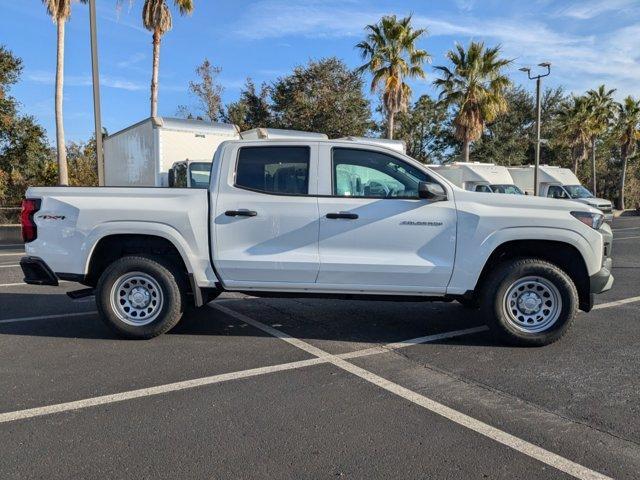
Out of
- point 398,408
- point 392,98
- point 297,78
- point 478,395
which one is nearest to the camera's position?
point 398,408

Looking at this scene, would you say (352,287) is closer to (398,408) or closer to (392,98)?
(398,408)

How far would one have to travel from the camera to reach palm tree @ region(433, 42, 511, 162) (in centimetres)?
2730

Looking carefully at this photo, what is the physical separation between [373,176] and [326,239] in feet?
2.53

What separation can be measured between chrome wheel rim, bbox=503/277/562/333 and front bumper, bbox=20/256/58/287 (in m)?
4.46

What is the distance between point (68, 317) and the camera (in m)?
6.61

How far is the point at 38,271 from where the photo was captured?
18.2 feet

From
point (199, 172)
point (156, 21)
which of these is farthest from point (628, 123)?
point (199, 172)

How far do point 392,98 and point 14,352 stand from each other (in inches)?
934

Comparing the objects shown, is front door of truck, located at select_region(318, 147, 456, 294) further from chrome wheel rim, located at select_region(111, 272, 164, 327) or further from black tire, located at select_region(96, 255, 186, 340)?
chrome wheel rim, located at select_region(111, 272, 164, 327)

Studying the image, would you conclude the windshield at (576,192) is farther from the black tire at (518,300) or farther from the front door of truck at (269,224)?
the front door of truck at (269,224)

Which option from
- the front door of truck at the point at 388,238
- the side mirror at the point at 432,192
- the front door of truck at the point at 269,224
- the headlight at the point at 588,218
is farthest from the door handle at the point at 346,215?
the headlight at the point at 588,218

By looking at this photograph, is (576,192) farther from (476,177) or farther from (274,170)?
(274,170)

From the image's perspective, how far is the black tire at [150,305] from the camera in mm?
5461

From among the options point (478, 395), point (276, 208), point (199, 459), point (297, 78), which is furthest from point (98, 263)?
point (297, 78)
